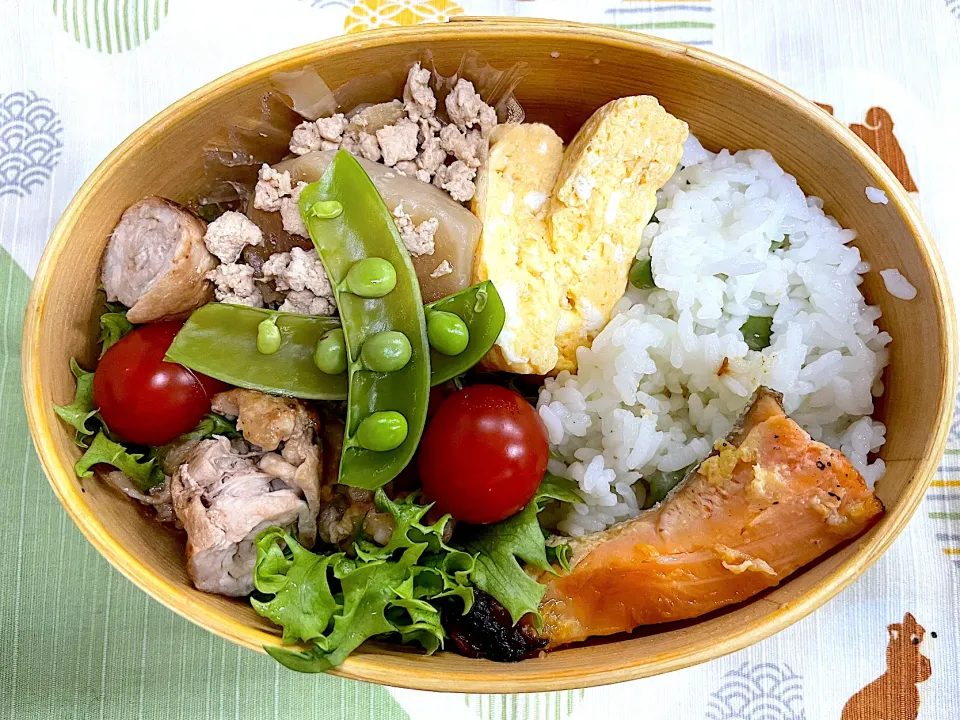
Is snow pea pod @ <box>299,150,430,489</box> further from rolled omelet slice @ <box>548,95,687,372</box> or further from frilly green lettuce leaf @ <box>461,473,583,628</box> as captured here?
rolled omelet slice @ <box>548,95,687,372</box>

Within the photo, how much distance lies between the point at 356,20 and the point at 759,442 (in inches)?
82.2

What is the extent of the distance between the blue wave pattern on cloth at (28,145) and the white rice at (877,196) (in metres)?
2.81

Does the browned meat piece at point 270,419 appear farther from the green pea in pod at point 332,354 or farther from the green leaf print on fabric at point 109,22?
the green leaf print on fabric at point 109,22

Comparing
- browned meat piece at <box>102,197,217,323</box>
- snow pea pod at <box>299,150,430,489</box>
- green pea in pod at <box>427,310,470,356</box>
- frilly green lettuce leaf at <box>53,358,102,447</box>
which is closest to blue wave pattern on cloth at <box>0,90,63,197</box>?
browned meat piece at <box>102,197,217,323</box>

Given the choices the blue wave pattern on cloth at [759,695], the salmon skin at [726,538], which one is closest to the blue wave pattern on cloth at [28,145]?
the salmon skin at [726,538]

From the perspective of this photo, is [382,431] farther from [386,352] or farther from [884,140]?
[884,140]

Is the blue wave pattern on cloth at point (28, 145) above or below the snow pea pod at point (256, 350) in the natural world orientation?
above

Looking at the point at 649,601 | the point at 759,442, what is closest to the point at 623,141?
the point at 759,442

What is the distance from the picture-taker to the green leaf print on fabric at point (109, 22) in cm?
285

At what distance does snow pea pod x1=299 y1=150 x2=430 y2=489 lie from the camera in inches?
85.6

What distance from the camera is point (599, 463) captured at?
2.37 m

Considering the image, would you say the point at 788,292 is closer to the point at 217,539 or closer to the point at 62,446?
the point at 217,539

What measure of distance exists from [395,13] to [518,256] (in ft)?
3.88

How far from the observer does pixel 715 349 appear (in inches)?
93.9
